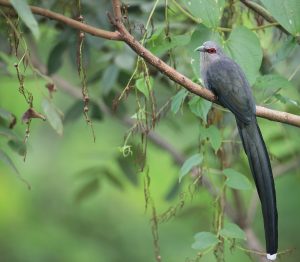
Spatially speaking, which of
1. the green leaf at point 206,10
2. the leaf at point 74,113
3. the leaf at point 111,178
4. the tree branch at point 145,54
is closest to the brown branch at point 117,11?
the tree branch at point 145,54

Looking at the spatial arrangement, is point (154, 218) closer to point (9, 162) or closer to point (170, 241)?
point (9, 162)

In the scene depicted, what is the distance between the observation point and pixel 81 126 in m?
5.49

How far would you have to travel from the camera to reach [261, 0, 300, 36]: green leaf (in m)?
2.52

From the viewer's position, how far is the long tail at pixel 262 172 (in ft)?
9.05

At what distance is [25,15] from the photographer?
2.21m

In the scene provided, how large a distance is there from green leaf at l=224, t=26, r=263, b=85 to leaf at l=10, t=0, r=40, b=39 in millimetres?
811

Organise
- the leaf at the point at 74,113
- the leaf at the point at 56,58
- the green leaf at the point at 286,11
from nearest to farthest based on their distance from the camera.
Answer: the green leaf at the point at 286,11, the leaf at the point at 56,58, the leaf at the point at 74,113

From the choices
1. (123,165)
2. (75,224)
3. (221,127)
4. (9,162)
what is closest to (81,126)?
(75,224)

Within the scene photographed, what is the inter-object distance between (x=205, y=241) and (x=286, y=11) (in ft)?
2.65

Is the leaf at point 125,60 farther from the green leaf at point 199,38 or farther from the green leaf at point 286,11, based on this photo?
the green leaf at point 286,11

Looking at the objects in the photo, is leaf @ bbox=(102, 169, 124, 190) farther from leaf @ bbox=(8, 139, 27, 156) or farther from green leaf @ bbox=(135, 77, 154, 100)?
green leaf @ bbox=(135, 77, 154, 100)

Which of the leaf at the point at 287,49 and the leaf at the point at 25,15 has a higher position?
the leaf at the point at 25,15

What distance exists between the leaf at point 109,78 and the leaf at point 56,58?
0.22 meters

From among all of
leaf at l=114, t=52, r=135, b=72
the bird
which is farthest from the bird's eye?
leaf at l=114, t=52, r=135, b=72
